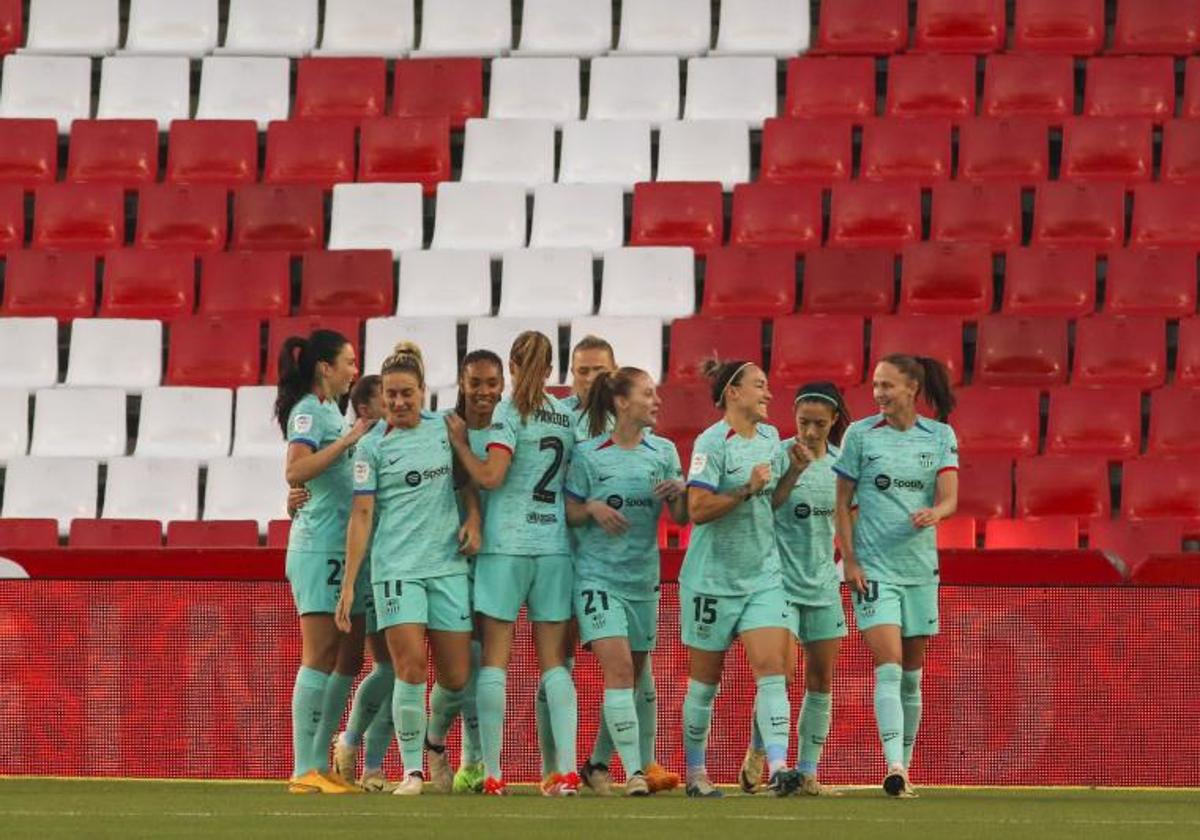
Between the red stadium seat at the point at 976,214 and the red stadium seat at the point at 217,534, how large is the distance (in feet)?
15.4

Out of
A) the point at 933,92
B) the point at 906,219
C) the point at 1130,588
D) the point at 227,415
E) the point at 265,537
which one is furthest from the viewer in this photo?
the point at 933,92

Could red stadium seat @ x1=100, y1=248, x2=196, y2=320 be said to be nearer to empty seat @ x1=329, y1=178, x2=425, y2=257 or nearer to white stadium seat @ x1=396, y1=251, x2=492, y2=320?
empty seat @ x1=329, y1=178, x2=425, y2=257

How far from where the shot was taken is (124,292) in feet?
48.2

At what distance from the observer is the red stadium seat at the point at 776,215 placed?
1468cm

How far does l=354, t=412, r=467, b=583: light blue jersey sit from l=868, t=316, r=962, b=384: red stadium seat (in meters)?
5.31

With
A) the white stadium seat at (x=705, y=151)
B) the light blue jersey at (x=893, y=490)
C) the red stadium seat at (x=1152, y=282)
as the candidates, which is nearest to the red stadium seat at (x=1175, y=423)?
the red stadium seat at (x=1152, y=282)

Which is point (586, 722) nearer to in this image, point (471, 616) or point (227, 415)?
point (471, 616)

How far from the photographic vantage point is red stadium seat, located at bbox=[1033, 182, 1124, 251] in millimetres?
14539

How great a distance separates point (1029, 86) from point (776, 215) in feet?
6.72

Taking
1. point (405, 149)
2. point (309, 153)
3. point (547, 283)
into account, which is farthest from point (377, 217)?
point (547, 283)

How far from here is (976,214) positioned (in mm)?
14617

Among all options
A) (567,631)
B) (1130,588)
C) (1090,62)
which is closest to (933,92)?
(1090,62)

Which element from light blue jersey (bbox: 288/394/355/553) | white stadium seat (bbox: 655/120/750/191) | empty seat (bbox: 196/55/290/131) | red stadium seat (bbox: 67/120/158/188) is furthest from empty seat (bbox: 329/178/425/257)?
light blue jersey (bbox: 288/394/355/553)

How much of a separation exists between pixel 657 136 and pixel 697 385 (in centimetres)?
314
